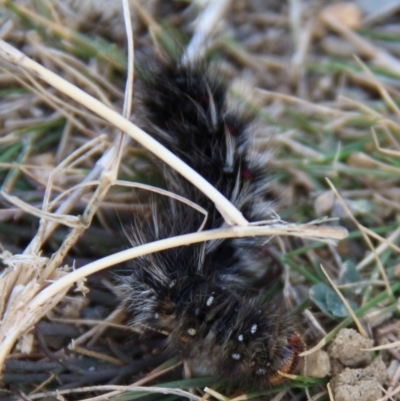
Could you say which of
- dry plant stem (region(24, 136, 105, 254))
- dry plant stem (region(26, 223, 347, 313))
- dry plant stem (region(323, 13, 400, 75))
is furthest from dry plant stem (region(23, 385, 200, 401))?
dry plant stem (region(323, 13, 400, 75))

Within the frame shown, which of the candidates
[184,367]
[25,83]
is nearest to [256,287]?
[184,367]

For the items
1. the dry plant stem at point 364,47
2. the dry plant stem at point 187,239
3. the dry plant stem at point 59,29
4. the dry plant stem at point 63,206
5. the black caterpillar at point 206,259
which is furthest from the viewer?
the dry plant stem at point 364,47

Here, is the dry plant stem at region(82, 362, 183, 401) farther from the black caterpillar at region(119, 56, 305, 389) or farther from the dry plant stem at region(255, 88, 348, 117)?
the dry plant stem at region(255, 88, 348, 117)

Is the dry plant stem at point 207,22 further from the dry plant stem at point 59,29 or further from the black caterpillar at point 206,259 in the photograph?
the black caterpillar at point 206,259

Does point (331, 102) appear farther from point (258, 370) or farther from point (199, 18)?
point (258, 370)

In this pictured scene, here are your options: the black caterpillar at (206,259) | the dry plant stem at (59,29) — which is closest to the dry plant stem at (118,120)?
the black caterpillar at (206,259)

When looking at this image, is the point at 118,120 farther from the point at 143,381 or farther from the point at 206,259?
the point at 143,381
